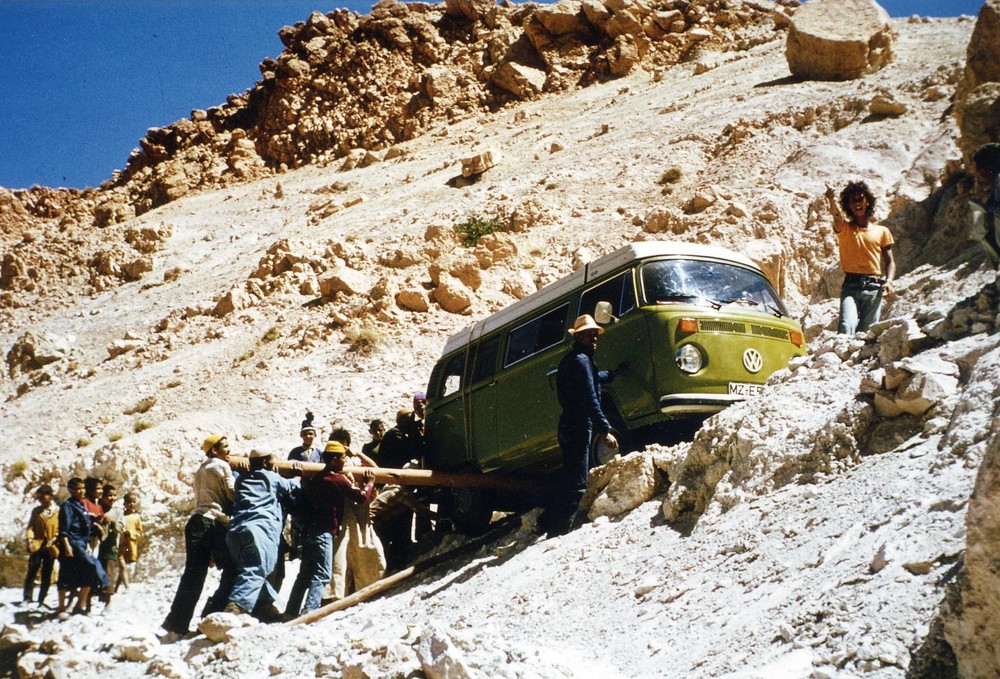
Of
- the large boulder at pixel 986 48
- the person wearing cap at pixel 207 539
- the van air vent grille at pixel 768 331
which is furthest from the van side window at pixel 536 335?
the large boulder at pixel 986 48

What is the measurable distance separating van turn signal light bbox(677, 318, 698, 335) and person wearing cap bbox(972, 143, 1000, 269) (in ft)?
7.52

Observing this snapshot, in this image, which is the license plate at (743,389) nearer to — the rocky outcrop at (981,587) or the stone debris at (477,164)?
the rocky outcrop at (981,587)

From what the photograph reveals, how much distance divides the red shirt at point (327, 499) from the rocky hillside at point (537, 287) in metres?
0.94

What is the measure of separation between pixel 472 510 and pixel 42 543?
16.1ft

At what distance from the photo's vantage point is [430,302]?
19.1 metres

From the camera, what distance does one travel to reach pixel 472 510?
993cm

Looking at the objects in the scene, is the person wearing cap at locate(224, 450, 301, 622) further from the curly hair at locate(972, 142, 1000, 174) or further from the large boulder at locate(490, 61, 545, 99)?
the large boulder at locate(490, 61, 545, 99)

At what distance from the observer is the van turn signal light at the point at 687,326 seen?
26.4ft

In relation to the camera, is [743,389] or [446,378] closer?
[743,389]

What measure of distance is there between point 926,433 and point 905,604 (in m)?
1.98

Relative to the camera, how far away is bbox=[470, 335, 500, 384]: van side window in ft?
33.2

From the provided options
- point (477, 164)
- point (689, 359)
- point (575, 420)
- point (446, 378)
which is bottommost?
point (575, 420)

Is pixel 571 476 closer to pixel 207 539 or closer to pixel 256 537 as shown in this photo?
pixel 256 537

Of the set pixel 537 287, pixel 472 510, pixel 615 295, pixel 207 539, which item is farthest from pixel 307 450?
pixel 537 287
